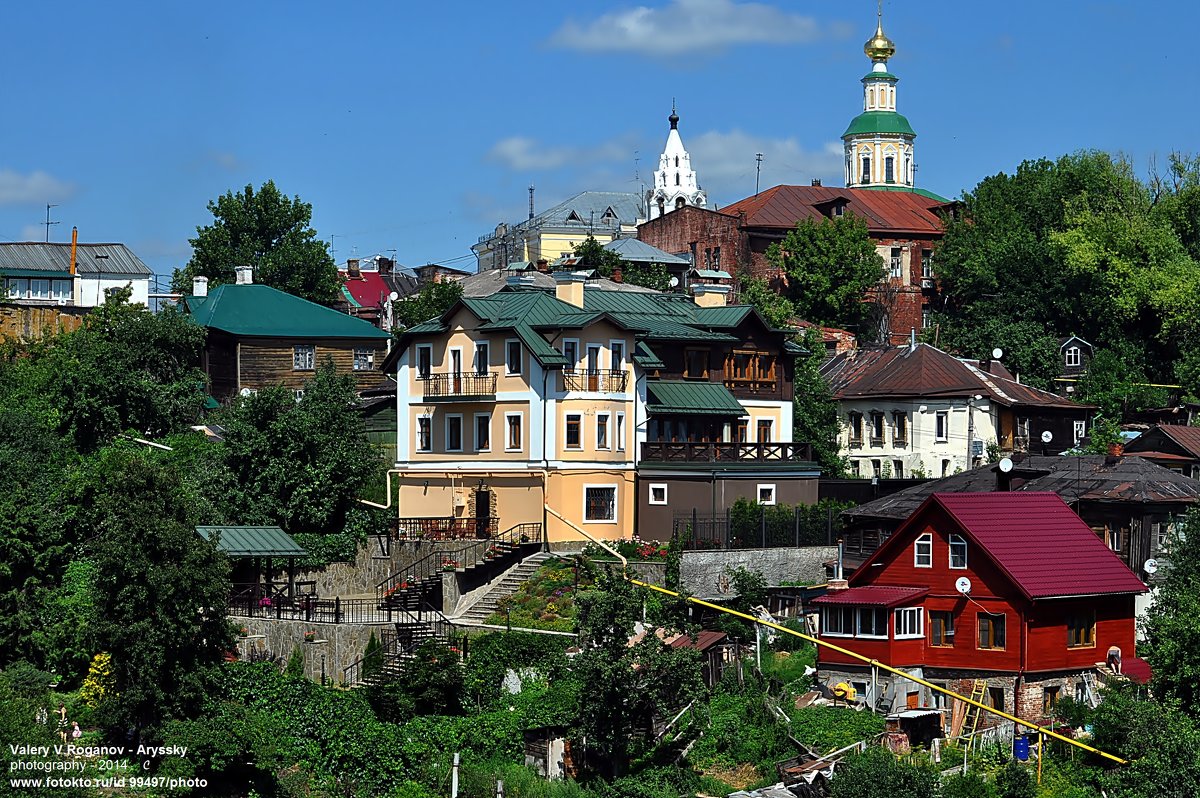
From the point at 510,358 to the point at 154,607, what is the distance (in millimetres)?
16083

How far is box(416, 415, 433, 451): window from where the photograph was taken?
55844 mm

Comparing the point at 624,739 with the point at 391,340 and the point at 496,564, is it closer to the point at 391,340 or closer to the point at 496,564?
Answer: the point at 496,564

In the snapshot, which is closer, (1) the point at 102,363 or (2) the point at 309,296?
(1) the point at 102,363

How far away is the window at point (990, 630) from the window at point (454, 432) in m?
17.7

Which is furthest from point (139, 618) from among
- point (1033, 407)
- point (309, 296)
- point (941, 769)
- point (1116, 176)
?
point (1116, 176)

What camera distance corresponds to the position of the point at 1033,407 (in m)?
68.2

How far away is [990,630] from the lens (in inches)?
1684

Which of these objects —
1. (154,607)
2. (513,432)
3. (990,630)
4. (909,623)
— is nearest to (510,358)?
(513,432)

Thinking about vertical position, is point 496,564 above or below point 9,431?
below

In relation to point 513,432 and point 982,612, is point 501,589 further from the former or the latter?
point 982,612

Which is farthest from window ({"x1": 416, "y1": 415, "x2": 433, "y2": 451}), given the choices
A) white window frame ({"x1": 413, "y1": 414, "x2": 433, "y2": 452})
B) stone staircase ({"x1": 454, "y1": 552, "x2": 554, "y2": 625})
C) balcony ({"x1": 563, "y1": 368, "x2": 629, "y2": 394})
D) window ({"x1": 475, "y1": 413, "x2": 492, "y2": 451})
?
stone staircase ({"x1": 454, "y1": 552, "x2": 554, "y2": 625})

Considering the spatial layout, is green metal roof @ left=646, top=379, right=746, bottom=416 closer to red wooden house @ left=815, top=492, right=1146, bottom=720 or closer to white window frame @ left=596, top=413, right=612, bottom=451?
white window frame @ left=596, top=413, right=612, bottom=451

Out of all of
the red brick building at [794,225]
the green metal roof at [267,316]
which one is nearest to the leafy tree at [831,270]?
the red brick building at [794,225]

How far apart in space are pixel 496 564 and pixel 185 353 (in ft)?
60.9
